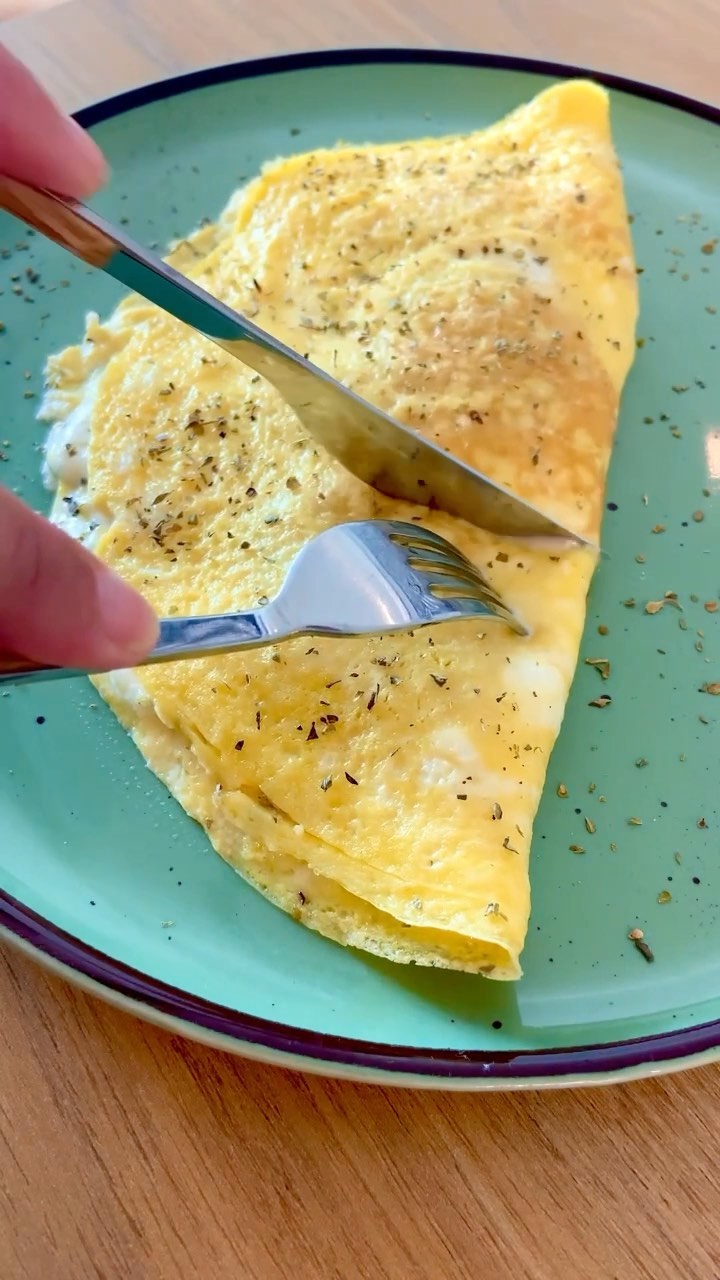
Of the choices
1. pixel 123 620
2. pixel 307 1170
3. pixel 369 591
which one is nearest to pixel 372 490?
pixel 369 591

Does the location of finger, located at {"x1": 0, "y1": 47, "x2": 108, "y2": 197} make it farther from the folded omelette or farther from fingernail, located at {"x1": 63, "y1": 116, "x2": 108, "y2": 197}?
the folded omelette

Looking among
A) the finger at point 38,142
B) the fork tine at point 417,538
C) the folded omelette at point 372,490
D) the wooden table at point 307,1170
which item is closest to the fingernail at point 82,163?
the finger at point 38,142

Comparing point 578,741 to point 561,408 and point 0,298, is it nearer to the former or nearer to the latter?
point 561,408

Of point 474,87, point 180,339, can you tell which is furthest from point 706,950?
point 474,87

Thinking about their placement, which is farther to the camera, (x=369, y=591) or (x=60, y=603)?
(x=369, y=591)

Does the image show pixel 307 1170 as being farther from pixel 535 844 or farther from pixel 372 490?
pixel 372 490

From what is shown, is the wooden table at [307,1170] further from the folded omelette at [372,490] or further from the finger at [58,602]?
the finger at [58,602]

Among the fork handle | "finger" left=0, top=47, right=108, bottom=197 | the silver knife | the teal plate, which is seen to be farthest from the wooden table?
"finger" left=0, top=47, right=108, bottom=197
